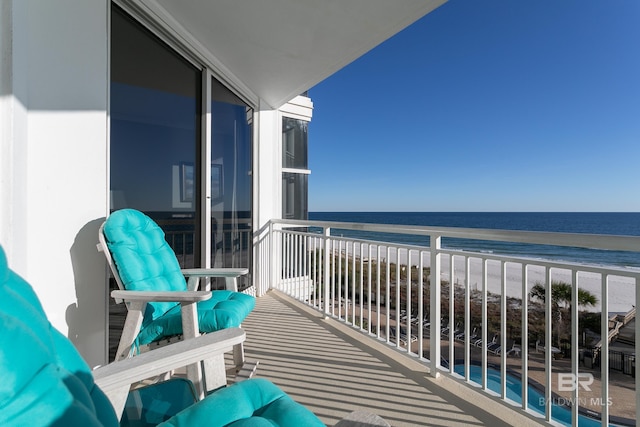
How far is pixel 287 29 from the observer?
2441mm

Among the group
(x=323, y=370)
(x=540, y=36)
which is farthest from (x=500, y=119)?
(x=323, y=370)

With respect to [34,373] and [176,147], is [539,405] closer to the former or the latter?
[34,373]

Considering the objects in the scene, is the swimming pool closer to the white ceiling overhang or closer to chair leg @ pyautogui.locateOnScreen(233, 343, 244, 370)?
chair leg @ pyautogui.locateOnScreen(233, 343, 244, 370)

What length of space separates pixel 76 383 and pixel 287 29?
261 centimetres

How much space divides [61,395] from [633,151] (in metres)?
35.2

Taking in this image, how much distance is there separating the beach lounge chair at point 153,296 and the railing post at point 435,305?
1.22 m

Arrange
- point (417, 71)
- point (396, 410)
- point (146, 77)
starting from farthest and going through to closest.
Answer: point (417, 71) → point (146, 77) → point (396, 410)

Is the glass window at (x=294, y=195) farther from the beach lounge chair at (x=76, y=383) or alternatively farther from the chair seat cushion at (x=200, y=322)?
the beach lounge chair at (x=76, y=383)

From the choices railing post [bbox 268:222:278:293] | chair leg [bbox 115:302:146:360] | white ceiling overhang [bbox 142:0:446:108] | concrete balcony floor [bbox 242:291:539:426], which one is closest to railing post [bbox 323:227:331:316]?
concrete balcony floor [bbox 242:291:539:426]

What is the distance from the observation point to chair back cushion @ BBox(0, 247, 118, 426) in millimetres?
428

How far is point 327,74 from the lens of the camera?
128 inches

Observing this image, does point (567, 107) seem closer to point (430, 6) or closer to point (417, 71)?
point (417, 71)

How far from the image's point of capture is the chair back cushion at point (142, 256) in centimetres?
155

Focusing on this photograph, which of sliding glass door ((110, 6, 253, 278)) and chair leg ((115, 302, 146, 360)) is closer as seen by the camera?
chair leg ((115, 302, 146, 360))
